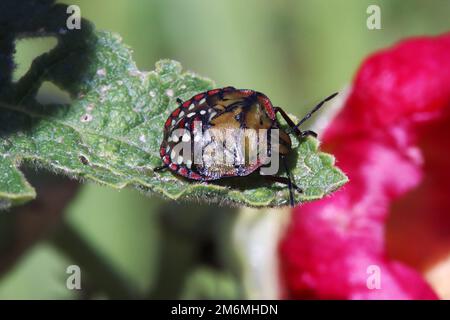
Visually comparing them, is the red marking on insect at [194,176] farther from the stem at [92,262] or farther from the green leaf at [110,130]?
the stem at [92,262]

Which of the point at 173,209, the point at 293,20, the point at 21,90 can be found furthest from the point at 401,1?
the point at 21,90

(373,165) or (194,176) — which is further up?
(373,165)

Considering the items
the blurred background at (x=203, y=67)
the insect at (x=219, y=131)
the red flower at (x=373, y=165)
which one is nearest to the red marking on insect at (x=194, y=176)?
the insect at (x=219, y=131)

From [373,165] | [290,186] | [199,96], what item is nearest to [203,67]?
[373,165]

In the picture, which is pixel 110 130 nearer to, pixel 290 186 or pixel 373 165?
pixel 290 186

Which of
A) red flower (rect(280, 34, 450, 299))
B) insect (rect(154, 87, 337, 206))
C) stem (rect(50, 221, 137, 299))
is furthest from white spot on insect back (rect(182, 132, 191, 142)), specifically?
stem (rect(50, 221, 137, 299))

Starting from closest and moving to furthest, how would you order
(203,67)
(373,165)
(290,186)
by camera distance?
(290,186) → (373,165) → (203,67)
